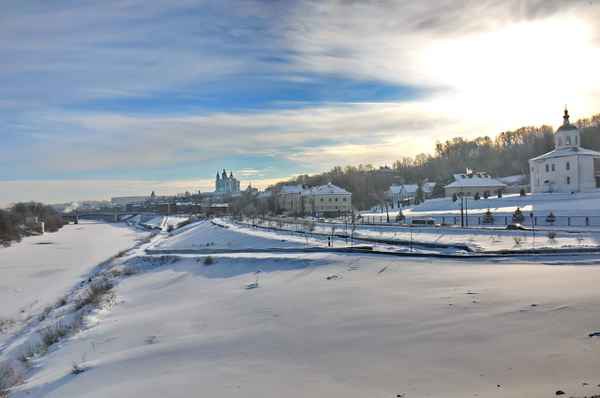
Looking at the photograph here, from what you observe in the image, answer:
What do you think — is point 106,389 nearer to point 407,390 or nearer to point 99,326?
point 407,390

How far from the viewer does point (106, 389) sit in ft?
31.3

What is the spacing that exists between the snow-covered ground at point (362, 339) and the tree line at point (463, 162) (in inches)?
2578

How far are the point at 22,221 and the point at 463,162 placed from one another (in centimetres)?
10635

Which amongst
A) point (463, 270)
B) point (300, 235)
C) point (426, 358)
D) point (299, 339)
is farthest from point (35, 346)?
point (300, 235)

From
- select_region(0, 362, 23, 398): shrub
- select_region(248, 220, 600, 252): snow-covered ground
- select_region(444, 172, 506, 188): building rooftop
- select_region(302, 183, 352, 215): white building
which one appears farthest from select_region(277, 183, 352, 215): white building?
select_region(0, 362, 23, 398): shrub

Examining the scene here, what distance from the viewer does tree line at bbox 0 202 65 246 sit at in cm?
7727

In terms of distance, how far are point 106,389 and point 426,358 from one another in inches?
247

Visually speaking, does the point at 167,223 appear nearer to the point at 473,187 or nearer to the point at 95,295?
the point at 473,187

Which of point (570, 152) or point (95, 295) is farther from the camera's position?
point (570, 152)

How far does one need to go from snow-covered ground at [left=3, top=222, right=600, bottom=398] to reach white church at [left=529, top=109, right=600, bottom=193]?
40.3 metres

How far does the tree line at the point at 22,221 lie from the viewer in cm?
7727

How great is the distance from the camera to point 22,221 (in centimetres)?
10119

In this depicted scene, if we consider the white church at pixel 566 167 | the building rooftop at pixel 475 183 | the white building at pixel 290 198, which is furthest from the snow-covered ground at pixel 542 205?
the white building at pixel 290 198

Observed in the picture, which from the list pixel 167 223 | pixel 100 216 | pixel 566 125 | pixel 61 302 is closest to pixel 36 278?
pixel 61 302
